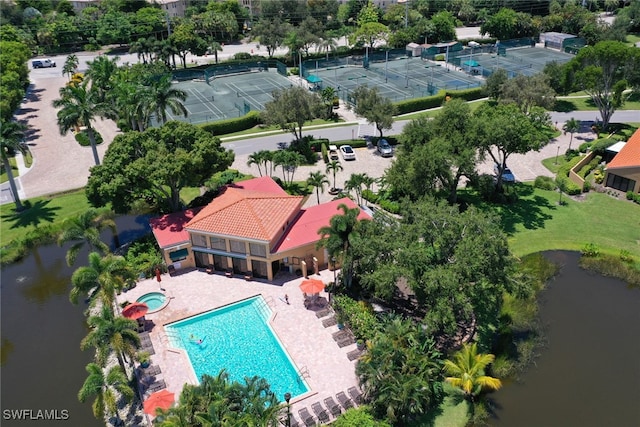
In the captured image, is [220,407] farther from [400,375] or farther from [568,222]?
[568,222]

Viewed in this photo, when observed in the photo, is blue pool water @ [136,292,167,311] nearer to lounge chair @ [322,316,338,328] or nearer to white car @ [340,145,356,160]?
lounge chair @ [322,316,338,328]

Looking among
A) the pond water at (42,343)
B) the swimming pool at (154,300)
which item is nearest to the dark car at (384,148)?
the pond water at (42,343)

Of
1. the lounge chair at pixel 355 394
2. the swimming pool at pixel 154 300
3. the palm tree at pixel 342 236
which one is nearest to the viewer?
the lounge chair at pixel 355 394

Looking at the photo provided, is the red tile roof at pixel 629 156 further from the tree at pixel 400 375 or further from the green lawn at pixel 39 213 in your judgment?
the green lawn at pixel 39 213

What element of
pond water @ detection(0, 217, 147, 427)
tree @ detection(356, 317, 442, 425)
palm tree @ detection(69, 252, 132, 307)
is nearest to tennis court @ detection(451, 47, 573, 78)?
tree @ detection(356, 317, 442, 425)

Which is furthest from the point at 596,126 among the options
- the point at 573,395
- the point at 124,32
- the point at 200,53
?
the point at 124,32

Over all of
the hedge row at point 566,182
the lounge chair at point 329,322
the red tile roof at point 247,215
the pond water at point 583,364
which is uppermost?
the red tile roof at point 247,215
